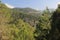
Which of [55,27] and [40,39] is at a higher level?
[55,27]

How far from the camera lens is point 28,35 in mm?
54469

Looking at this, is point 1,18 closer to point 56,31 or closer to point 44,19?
point 44,19

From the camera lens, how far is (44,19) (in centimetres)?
4169

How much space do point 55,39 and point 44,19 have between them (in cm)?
2122

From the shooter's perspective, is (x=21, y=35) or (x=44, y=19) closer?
(x=44, y=19)

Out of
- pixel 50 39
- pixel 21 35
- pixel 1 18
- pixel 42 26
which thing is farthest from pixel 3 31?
pixel 21 35

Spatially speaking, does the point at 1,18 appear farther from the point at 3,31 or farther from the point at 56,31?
the point at 56,31

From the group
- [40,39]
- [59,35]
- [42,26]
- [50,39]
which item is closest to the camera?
[59,35]

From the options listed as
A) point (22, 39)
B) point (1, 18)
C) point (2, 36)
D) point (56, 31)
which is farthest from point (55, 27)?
point (22, 39)

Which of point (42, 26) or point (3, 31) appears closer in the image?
point (3, 31)

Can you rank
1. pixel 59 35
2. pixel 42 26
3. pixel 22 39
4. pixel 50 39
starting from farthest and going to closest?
pixel 22 39 < pixel 42 26 < pixel 50 39 < pixel 59 35

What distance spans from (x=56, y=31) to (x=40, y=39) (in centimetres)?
1723

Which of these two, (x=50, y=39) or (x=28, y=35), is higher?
(x=50, y=39)

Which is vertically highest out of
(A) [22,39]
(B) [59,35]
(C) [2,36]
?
(B) [59,35]
